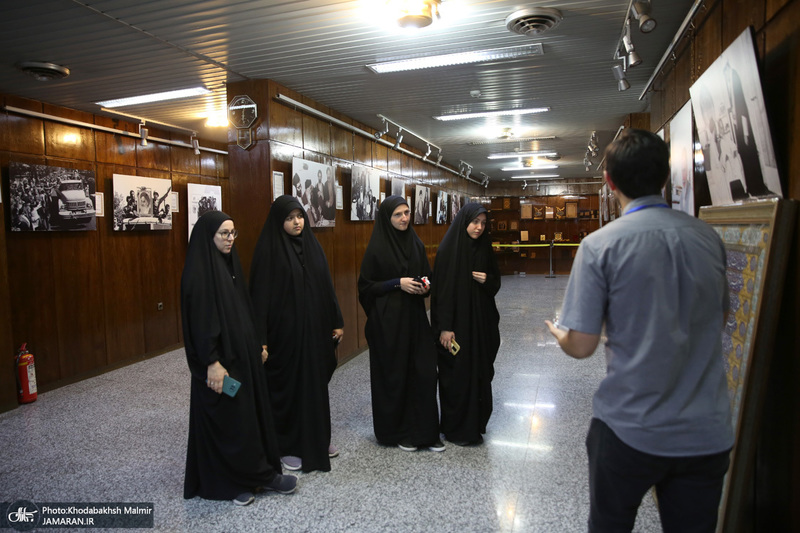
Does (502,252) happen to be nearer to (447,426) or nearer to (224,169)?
(224,169)

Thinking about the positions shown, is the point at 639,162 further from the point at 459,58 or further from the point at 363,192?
the point at 363,192

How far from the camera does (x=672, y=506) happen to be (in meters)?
1.46

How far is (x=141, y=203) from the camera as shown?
20.9 feet

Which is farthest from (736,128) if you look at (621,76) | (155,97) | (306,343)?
(155,97)

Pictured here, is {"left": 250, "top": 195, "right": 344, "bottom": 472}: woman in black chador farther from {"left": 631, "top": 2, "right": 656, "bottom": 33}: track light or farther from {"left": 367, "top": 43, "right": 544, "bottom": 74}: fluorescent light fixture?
{"left": 631, "top": 2, "right": 656, "bottom": 33}: track light

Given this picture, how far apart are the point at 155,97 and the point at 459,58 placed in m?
3.23

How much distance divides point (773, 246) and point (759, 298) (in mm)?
196

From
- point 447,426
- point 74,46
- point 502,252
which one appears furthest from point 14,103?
point 502,252

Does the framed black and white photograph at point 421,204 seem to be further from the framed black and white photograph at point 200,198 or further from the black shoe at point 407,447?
the black shoe at point 407,447

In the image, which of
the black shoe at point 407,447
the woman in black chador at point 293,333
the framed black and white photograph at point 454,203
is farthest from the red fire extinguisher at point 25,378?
the framed black and white photograph at point 454,203

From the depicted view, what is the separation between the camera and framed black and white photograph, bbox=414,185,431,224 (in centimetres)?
877

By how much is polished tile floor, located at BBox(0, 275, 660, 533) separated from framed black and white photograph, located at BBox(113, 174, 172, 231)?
6.76 ft

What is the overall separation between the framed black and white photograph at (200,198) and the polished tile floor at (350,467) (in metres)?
2.79

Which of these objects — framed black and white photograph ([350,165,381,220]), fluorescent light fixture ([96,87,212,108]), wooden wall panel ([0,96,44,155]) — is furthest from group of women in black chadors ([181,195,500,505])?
wooden wall panel ([0,96,44,155])
